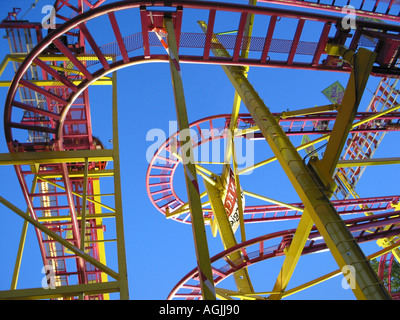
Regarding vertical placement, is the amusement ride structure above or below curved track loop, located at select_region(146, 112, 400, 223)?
below

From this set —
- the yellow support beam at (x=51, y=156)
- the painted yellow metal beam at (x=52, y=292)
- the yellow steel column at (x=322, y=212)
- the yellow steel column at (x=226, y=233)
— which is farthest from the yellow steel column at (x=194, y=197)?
the yellow steel column at (x=226, y=233)

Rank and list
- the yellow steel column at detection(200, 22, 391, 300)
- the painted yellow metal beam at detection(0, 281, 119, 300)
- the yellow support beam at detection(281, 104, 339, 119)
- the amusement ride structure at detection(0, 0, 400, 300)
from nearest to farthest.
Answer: the yellow steel column at detection(200, 22, 391, 300), the painted yellow metal beam at detection(0, 281, 119, 300), the amusement ride structure at detection(0, 0, 400, 300), the yellow support beam at detection(281, 104, 339, 119)

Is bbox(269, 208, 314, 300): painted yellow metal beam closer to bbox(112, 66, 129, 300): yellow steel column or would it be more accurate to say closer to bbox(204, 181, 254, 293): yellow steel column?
bbox(204, 181, 254, 293): yellow steel column

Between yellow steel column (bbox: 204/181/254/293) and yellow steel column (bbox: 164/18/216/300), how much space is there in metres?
6.22

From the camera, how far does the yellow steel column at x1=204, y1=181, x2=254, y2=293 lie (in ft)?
38.6

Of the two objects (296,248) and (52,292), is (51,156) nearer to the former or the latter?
(52,292)

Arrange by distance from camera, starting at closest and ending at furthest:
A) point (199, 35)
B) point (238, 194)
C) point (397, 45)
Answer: point (397, 45) → point (199, 35) → point (238, 194)

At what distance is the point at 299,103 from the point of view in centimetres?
6016

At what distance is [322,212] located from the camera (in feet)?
21.4

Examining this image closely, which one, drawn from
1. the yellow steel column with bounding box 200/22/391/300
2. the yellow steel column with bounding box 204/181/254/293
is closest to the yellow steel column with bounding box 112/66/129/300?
the yellow steel column with bounding box 200/22/391/300

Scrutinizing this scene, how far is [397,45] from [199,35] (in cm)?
402

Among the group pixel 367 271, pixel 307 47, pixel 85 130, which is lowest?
pixel 367 271

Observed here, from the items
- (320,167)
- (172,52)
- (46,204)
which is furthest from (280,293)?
(46,204)
